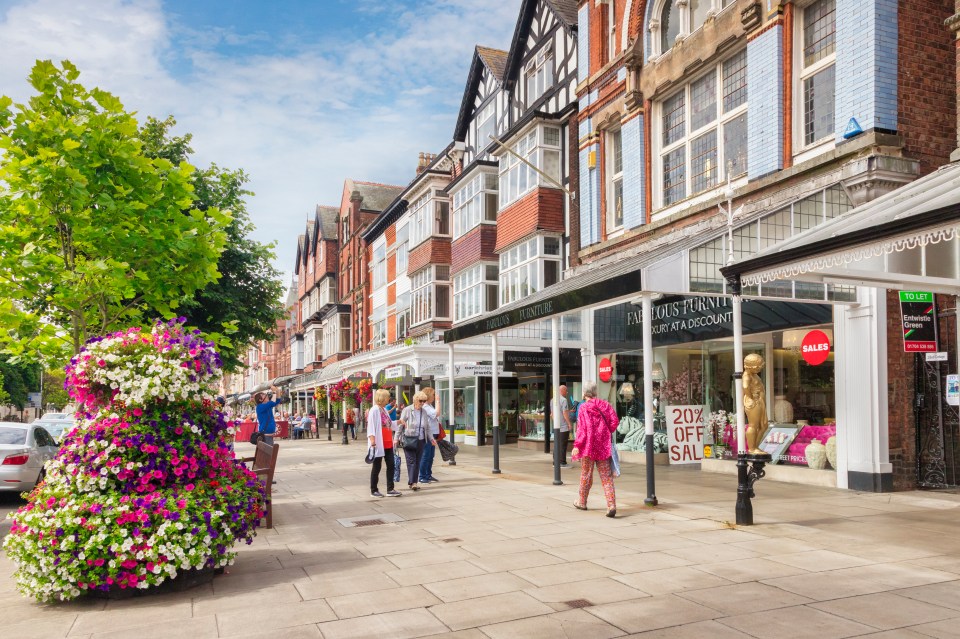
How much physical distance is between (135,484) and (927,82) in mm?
12161

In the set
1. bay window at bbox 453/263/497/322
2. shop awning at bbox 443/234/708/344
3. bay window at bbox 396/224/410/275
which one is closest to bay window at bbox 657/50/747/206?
shop awning at bbox 443/234/708/344

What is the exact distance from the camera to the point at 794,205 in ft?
38.9

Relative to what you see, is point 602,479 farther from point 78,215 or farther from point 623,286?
point 78,215

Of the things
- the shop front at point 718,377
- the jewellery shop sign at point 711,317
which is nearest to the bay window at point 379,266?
the shop front at point 718,377

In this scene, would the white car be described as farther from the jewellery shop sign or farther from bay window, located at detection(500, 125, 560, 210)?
bay window, located at detection(500, 125, 560, 210)

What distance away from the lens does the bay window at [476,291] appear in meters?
27.9

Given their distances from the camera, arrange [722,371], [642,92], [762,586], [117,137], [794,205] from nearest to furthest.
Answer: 1. [762,586]
2. [794,205]
3. [117,137]
4. [722,371]
5. [642,92]

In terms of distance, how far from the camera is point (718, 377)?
16.7 meters

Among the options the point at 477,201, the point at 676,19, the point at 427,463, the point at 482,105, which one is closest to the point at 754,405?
the point at 427,463

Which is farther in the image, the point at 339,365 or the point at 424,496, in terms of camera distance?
the point at 339,365

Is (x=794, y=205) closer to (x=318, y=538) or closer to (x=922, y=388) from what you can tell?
(x=922, y=388)

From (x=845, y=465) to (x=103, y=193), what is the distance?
39.0ft

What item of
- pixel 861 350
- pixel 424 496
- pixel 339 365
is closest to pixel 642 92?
pixel 861 350

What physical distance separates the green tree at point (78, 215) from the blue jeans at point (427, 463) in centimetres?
513
